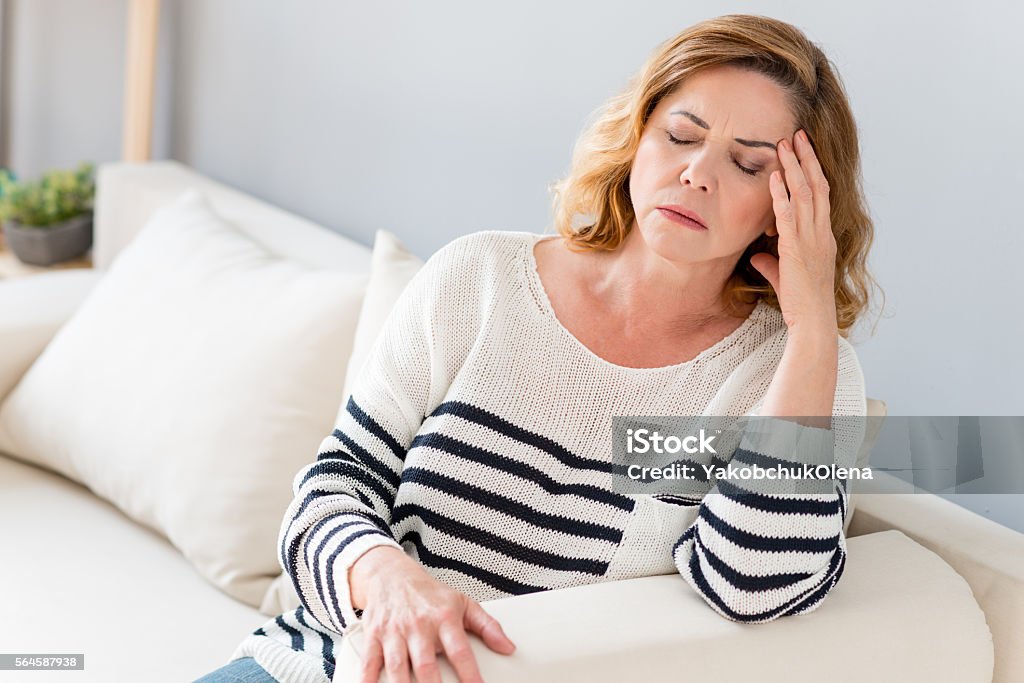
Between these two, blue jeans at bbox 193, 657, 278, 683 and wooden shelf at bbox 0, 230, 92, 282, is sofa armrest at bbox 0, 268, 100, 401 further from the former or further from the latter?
blue jeans at bbox 193, 657, 278, 683

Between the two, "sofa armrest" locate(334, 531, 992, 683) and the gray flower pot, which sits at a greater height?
"sofa armrest" locate(334, 531, 992, 683)

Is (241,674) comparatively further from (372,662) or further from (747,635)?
(747,635)

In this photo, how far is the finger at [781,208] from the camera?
1.21 meters

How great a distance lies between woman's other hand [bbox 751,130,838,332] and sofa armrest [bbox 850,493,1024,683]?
0.29m

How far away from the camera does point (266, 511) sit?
1659mm

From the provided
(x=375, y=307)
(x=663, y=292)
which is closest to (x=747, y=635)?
(x=663, y=292)

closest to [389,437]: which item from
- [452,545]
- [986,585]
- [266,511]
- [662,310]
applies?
[452,545]

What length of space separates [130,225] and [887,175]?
167cm

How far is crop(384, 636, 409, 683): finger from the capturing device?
973mm

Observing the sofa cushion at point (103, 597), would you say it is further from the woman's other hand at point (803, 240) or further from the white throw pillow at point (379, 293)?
the woman's other hand at point (803, 240)

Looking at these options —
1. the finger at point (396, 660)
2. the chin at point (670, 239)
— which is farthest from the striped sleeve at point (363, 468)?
the chin at point (670, 239)

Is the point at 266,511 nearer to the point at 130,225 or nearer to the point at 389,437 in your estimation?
the point at 389,437

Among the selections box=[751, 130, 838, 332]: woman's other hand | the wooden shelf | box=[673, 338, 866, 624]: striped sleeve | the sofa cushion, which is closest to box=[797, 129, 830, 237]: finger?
box=[751, 130, 838, 332]: woman's other hand

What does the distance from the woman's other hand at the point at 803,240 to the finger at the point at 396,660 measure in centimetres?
52
